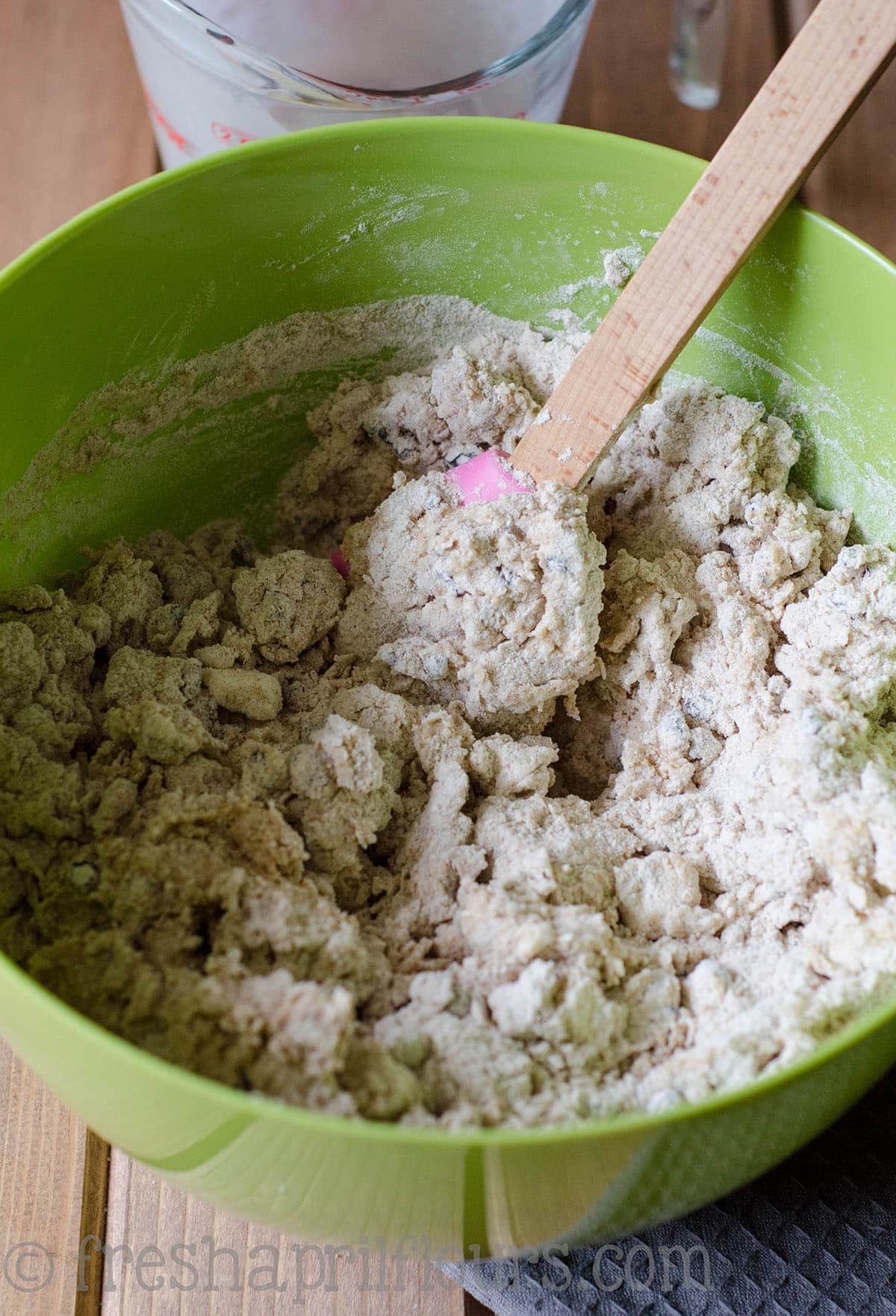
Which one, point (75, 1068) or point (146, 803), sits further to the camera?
point (146, 803)

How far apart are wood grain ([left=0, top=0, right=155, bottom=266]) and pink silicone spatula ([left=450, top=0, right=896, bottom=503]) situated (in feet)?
2.51

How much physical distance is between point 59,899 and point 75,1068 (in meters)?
0.18

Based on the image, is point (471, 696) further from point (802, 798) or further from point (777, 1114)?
point (777, 1114)

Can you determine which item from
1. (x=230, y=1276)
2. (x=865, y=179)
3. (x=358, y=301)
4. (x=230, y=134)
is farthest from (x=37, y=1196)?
(x=865, y=179)

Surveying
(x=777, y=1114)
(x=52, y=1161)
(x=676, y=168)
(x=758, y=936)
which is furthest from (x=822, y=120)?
(x=52, y=1161)

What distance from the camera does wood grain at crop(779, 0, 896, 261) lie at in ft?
5.10

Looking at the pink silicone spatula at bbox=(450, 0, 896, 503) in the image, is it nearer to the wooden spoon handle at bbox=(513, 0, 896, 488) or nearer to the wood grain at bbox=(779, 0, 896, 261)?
the wooden spoon handle at bbox=(513, 0, 896, 488)

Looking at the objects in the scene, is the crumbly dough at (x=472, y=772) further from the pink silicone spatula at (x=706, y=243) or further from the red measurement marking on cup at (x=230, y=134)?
the red measurement marking on cup at (x=230, y=134)

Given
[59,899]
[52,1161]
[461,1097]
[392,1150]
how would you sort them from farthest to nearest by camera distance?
[52,1161]
[59,899]
[461,1097]
[392,1150]

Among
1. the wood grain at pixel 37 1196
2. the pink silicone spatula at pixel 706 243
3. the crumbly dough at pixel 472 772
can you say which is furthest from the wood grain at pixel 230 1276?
the pink silicone spatula at pixel 706 243

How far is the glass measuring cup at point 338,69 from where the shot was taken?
1270 mm

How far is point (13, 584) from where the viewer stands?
1.12 meters

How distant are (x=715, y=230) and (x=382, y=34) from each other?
2.11ft

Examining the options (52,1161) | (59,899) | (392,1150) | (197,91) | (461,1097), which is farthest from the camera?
(197,91)
